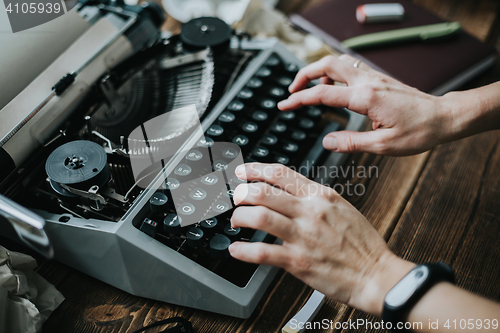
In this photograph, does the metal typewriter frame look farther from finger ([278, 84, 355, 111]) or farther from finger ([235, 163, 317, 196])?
finger ([278, 84, 355, 111])

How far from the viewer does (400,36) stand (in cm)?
135

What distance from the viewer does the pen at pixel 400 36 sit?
1.34m

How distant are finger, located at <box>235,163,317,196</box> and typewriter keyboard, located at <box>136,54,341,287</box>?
93 mm

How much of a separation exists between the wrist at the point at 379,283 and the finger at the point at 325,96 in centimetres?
41

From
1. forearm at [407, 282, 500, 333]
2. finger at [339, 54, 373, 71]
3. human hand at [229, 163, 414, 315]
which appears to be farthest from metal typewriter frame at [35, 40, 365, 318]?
finger at [339, 54, 373, 71]

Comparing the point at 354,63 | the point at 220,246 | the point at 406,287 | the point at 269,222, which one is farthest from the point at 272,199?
the point at 354,63

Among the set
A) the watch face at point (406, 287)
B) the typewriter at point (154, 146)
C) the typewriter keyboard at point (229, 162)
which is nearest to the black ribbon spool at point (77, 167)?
the typewriter at point (154, 146)

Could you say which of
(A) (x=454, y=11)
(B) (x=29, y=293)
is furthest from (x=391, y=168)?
(B) (x=29, y=293)

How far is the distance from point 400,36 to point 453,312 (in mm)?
984

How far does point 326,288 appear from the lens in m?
0.74

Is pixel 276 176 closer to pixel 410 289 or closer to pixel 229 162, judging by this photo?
pixel 229 162

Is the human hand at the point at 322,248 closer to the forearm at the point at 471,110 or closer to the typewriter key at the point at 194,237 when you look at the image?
the typewriter key at the point at 194,237

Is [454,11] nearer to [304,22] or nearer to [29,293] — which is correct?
[304,22]

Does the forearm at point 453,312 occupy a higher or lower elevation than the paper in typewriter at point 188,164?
lower
